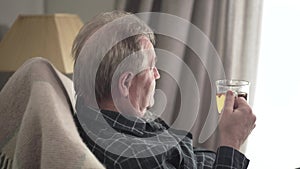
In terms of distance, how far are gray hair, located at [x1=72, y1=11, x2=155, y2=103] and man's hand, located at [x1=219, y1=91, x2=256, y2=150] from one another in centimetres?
25

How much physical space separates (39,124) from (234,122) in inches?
19.2

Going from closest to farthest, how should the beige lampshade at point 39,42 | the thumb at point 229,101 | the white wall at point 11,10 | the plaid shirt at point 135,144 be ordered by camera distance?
1. the plaid shirt at point 135,144
2. the thumb at point 229,101
3. the beige lampshade at point 39,42
4. the white wall at point 11,10

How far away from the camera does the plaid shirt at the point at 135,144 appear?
1.16 m

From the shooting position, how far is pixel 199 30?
2.23m

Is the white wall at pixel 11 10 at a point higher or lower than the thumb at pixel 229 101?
higher

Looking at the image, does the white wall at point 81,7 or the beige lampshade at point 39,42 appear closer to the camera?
the beige lampshade at point 39,42

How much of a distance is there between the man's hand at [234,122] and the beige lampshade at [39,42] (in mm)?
967

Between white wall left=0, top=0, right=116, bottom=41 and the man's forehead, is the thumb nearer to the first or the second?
the man's forehead

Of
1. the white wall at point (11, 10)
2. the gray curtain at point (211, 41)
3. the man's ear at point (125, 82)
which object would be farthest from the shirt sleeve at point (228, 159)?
the white wall at point (11, 10)

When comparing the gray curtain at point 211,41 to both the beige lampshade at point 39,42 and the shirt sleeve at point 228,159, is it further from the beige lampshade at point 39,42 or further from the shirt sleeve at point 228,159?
the shirt sleeve at point 228,159

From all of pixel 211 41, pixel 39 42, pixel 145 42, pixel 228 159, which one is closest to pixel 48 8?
pixel 39 42

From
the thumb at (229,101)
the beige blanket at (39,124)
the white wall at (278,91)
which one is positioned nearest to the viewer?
the beige blanket at (39,124)

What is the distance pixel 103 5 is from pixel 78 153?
179 cm

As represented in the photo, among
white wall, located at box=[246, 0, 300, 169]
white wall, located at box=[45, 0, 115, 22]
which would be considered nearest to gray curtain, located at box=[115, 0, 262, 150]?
white wall, located at box=[246, 0, 300, 169]
